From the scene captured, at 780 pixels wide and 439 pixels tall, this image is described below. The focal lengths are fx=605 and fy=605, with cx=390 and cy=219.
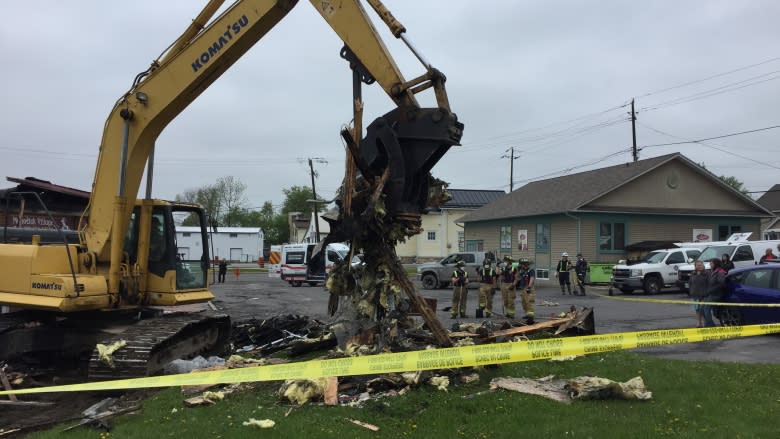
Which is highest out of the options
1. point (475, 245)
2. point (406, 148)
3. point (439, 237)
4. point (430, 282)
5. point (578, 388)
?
point (439, 237)

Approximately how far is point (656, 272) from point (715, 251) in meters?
2.30

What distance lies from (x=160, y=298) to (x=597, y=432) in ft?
22.2

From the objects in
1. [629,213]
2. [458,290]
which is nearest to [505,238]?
[629,213]

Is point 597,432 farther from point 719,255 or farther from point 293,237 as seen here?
point 293,237

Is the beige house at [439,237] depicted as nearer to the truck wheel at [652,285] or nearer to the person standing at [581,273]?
the person standing at [581,273]

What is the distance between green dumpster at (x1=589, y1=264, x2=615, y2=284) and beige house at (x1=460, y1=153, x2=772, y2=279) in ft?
3.98

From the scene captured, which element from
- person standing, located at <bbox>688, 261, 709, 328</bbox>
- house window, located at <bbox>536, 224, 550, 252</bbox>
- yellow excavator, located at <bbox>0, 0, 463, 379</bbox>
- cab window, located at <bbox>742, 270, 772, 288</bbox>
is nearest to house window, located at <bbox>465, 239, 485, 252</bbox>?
house window, located at <bbox>536, 224, 550, 252</bbox>

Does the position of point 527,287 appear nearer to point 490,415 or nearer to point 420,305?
point 420,305

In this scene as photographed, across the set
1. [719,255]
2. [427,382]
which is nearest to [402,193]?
[427,382]

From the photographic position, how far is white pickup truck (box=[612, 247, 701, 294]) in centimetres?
2450

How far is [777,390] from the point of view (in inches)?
281

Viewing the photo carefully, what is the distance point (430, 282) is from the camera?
99.1 ft

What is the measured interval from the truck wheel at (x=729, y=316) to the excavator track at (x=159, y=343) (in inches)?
408

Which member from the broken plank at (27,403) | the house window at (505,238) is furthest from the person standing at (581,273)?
the broken plank at (27,403)
